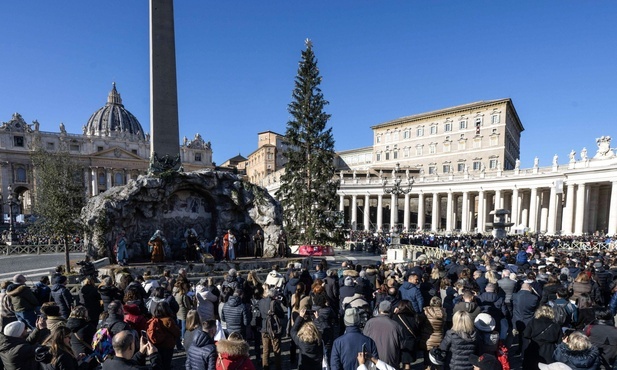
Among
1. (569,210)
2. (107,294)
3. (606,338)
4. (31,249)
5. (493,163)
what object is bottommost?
(31,249)

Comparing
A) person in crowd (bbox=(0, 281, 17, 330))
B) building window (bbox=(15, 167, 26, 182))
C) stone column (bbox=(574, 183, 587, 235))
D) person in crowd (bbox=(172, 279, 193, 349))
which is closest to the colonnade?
stone column (bbox=(574, 183, 587, 235))

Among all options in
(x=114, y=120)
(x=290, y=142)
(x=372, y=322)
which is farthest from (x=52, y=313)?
(x=114, y=120)

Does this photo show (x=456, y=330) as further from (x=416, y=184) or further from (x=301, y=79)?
(x=416, y=184)

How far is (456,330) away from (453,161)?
5722 centimetres

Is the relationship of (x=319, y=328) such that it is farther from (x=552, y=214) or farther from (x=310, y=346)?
(x=552, y=214)

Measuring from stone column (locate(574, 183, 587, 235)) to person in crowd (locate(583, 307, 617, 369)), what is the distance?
3948 centimetres

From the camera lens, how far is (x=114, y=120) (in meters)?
91.9

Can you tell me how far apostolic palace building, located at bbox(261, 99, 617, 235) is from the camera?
36688mm

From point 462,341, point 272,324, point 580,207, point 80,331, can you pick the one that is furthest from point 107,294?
point 580,207

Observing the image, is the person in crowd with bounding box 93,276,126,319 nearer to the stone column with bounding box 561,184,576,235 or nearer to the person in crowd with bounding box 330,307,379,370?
the person in crowd with bounding box 330,307,379,370

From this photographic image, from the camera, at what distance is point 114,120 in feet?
302

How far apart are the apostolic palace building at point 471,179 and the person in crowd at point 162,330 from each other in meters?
23.4

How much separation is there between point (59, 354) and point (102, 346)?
732mm

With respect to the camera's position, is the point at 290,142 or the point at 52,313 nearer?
the point at 52,313
